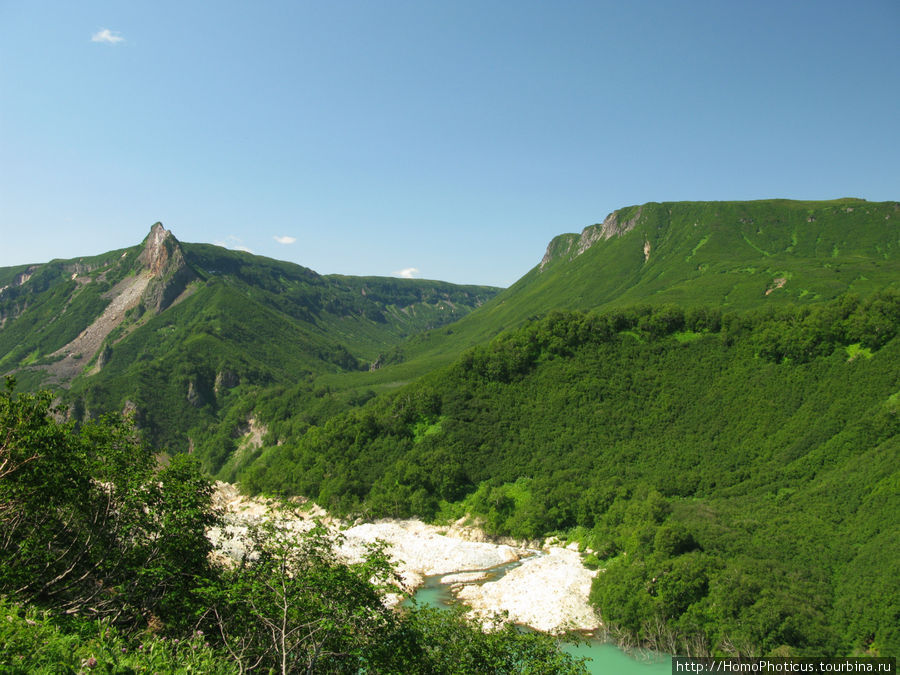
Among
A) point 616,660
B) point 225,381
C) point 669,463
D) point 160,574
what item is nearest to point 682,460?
point 669,463

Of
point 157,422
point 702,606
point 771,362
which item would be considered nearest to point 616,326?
point 771,362

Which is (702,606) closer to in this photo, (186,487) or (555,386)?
(186,487)

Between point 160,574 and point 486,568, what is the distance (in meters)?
60.5

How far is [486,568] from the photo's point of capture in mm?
71750

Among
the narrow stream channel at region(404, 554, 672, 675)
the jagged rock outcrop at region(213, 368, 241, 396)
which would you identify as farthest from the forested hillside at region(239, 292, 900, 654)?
the jagged rock outcrop at region(213, 368, 241, 396)

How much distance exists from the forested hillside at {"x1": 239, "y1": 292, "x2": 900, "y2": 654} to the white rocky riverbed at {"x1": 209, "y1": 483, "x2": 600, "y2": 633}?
3.55 metres

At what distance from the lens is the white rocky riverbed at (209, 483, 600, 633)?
5622 cm

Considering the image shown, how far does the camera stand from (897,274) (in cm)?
14525

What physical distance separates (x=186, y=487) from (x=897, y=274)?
18715 centimetres

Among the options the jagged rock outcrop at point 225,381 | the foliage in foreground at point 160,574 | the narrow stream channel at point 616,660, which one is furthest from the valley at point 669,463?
the jagged rock outcrop at point 225,381

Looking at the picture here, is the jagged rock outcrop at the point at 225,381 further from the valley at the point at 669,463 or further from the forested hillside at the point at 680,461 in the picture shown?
the forested hillside at the point at 680,461

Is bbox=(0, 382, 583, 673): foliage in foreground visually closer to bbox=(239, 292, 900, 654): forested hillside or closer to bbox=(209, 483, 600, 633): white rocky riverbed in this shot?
bbox=(209, 483, 600, 633): white rocky riverbed

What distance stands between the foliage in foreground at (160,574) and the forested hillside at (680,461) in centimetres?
3891

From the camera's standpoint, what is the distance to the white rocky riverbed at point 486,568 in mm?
56219
